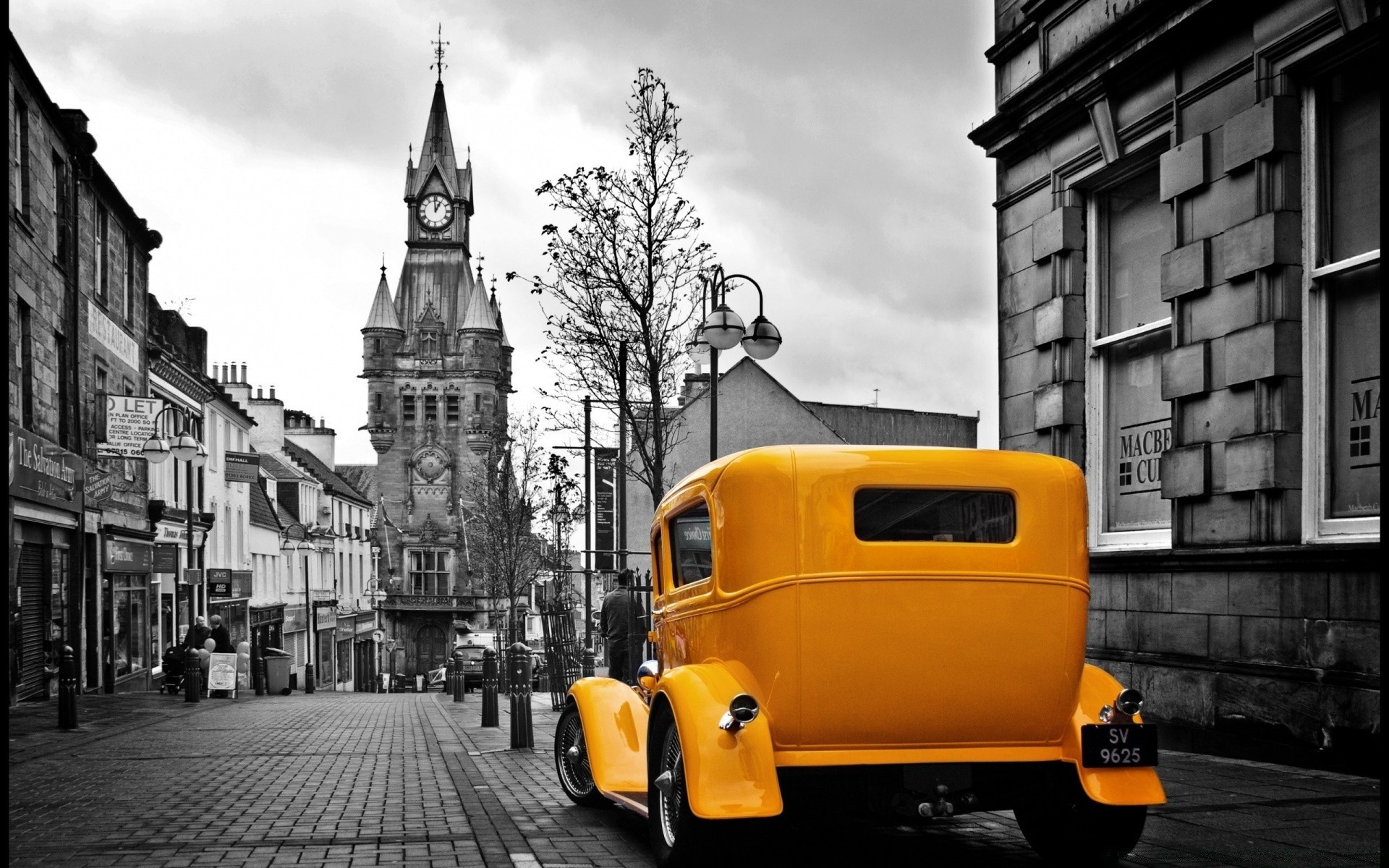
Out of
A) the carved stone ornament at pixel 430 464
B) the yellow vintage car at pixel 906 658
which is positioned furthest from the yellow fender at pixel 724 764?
the carved stone ornament at pixel 430 464

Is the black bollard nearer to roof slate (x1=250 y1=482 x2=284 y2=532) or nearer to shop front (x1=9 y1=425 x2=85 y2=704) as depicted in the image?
shop front (x1=9 y1=425 x2=85 y2=704)

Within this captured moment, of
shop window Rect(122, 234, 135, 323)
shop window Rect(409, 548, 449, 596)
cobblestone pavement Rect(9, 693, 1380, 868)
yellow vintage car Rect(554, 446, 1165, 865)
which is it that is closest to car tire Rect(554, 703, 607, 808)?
cobblestone pavement Rect(9, 693, 1380, 868)

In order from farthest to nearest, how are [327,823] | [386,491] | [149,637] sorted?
[386,491] → [149,637] → [327,823]

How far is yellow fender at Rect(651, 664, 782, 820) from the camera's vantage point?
5.84 metres

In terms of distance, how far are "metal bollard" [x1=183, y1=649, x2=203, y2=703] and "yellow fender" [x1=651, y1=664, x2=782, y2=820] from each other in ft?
63.4

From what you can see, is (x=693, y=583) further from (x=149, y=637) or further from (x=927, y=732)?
(x=149, y=637)

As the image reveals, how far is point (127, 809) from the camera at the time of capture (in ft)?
29.1

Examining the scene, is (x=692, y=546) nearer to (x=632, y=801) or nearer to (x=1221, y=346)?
(x=632, y=801)

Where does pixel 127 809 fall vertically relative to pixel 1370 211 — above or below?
below

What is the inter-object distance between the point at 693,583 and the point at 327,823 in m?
2.81

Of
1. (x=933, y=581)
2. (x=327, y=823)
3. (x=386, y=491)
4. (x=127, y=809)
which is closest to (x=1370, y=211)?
(x=933, y=581)

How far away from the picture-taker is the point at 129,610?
2952 centimetres

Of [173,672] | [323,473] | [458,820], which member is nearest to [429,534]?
[323,473]

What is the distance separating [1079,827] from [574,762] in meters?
3.36
